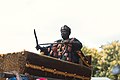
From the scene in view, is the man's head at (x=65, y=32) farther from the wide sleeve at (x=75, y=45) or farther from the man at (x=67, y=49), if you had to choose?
the wide sleeve at (x=75, y=45)

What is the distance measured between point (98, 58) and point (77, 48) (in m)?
59.7

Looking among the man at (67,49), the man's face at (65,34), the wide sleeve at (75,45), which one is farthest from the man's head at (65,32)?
the wide sleeve at (75,45)

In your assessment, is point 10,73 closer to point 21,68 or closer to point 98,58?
point 21,68

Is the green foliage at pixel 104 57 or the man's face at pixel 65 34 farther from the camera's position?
the green foliage at pixel 104 57

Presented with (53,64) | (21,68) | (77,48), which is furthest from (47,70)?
(77,48)

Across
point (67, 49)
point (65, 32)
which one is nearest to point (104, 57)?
point (65, 32)

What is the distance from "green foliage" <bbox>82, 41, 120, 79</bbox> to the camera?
6669 centimetres

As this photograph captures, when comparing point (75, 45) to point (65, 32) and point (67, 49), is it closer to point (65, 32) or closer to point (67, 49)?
point (67, 49)

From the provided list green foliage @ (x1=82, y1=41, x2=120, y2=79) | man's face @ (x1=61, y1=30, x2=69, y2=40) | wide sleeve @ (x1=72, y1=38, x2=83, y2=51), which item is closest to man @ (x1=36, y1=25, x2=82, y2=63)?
wide sleeve @ (x1=72, y1=38, x2=83, y2=51)

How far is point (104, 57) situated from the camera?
226 ft

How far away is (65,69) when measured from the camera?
370 inches

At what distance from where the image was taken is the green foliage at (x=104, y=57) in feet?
219

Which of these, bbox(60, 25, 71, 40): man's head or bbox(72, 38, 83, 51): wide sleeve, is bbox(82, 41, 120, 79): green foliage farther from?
bbox(72, 38, 83, 51): wide sleeve

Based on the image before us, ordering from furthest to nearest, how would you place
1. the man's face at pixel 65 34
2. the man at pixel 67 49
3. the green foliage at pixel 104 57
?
the green foliage at pixel 104 57
the man's face at pixel 65 34
the man at pixel 67 49
